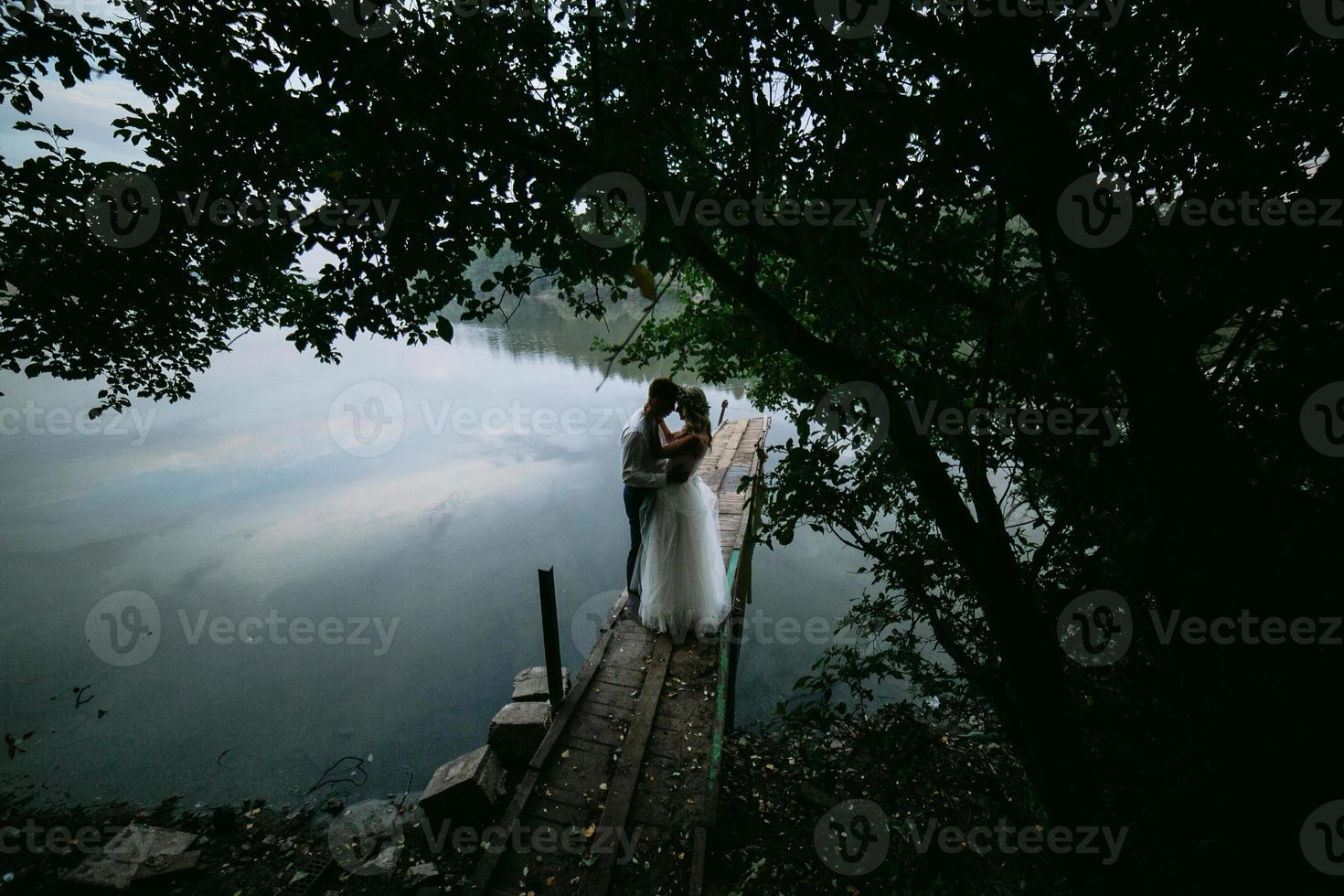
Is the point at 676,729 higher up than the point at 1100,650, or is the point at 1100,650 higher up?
the point at 1100,650

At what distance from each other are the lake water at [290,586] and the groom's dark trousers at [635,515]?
9.25ft

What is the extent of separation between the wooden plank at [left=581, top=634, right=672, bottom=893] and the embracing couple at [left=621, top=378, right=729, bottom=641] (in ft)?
1.70

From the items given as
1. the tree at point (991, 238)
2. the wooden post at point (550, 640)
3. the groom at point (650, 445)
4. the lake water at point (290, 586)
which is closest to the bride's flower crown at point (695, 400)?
the groom at point (650, 445)

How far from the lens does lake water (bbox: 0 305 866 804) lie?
23.0ft

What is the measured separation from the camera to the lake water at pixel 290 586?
702 centimetres

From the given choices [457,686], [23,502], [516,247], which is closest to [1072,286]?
[516,247]

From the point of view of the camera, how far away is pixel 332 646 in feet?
28.6

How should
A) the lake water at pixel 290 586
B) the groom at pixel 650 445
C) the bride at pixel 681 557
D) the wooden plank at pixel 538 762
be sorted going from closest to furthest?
the wooden plank at pixel 538 762 < the groom at pixel 650 445 < the bride at pixel 681 557 < the lake water at pixel 290 586

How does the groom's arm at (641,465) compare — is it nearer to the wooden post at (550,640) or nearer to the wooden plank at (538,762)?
the wooden post at (550,640)

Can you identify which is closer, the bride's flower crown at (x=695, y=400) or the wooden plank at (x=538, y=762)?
the wooden plank at (x=538, y=762)

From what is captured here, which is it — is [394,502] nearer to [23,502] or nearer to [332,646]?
[332,646]

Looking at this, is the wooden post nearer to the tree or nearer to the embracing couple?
the embracing couple

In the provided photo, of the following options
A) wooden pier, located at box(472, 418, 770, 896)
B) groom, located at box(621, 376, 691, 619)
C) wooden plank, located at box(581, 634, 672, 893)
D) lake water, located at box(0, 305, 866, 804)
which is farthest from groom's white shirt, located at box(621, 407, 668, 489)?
lake water, located at box(0, 305, 866, 804)

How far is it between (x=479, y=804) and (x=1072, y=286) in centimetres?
657
